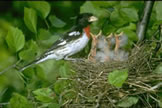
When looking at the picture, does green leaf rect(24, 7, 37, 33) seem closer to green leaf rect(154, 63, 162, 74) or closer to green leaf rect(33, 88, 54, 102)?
green leaf rect(33, 88, 54, 102)

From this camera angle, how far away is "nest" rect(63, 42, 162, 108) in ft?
13.6

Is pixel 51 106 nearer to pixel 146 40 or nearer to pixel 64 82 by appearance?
pixel 64 82

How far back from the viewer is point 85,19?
17.1 ft

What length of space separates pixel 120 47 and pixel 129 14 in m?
0.35

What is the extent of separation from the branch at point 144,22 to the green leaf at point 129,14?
0.67 feet

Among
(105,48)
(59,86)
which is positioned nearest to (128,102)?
(59,86)

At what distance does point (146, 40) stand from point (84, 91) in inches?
26.8

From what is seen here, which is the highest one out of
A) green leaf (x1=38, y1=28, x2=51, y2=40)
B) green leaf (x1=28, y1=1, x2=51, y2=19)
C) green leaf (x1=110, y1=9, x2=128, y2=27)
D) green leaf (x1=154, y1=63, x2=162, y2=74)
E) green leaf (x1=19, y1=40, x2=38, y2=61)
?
green leaf (x1=28, y1=1, x2=51, y2=19)

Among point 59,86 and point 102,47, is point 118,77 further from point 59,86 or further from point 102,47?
point 102,47

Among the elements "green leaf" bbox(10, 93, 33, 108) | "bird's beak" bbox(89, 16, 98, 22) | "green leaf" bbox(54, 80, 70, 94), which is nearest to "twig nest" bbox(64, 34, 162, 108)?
"green leaf" bbox(54, 80, 70, 94)

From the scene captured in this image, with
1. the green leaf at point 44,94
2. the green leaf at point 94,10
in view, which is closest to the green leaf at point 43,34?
the green leaf at point 94,10

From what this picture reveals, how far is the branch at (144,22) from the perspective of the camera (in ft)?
15.9

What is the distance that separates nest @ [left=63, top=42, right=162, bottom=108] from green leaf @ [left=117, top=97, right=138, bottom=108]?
0.03 m

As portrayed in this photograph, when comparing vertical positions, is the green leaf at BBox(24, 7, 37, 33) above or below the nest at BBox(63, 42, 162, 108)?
above
